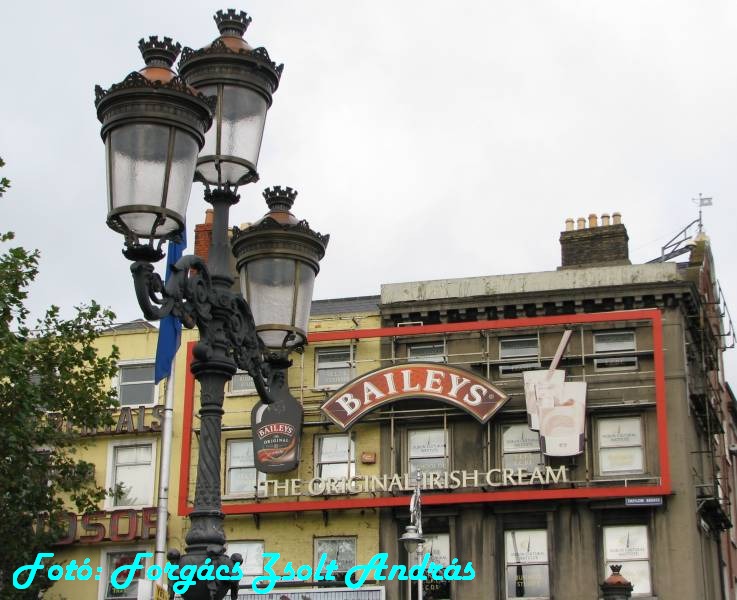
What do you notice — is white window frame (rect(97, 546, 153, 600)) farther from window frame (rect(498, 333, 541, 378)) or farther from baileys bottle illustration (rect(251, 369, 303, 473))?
window frame (rect(498, 333, 541, 378))

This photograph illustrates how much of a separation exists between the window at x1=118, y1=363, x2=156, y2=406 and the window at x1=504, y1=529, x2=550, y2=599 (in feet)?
41.1

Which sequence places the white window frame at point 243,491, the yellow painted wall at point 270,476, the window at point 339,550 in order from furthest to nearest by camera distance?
the white window frame at point 243,491 → the yellow painted wall at point 270,476 → the window at point 339,550

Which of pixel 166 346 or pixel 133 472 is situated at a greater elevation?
pixel 166 346

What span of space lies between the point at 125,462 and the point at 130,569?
386cm

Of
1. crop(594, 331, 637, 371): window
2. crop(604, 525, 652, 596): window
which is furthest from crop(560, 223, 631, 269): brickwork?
crop(604, 525, 652, 596): window

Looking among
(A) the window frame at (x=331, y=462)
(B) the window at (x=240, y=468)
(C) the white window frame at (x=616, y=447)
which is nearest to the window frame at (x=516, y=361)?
(C) the white window frame at (x=616, y=447)

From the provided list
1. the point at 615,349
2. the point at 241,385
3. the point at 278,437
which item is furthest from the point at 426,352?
the point at 241,385

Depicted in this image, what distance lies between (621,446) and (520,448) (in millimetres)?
2871

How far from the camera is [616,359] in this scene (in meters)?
36.1

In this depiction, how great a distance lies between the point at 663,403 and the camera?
34.7 m

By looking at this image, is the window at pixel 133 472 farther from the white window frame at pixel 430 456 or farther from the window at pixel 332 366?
the white window frame at pixel 430 456

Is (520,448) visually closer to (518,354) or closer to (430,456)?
(430,456)

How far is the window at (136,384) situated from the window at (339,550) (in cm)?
767

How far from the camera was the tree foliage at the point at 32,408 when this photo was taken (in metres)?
31.4
